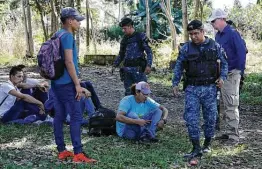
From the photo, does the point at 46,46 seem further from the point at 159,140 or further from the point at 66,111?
the point at 159,140

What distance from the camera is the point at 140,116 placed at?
6.52 metres

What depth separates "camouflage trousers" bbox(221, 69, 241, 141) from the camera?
6.48m

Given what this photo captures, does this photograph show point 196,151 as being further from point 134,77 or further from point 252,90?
point 252,90

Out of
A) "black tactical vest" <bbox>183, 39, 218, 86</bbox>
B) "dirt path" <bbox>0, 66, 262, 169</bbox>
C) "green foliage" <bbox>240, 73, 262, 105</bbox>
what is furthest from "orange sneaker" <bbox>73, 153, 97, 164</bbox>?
"green foliage" <bbox>240, 73, 262, 105</bbox>

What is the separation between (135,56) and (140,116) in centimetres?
126

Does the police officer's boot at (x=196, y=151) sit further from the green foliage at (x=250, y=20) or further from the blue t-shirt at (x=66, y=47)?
the green foliage at (x=250, y=20)

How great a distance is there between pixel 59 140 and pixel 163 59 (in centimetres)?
1332

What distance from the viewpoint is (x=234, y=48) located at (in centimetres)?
642

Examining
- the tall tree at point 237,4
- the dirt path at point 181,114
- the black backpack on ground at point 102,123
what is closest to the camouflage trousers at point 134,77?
the black backpack on ground at point 102,123

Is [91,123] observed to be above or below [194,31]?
below

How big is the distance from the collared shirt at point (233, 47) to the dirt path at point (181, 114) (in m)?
1.16

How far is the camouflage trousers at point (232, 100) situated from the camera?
255 inches

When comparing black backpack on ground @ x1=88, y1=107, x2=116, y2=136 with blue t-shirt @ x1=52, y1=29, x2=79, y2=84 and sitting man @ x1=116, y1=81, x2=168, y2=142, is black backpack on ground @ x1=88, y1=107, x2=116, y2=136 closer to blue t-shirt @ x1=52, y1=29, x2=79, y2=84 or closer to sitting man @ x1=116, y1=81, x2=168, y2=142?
sitting man @ x1=116, y1=81, x2=168, y2=142

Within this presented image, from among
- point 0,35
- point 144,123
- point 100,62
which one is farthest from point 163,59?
point 144,123
